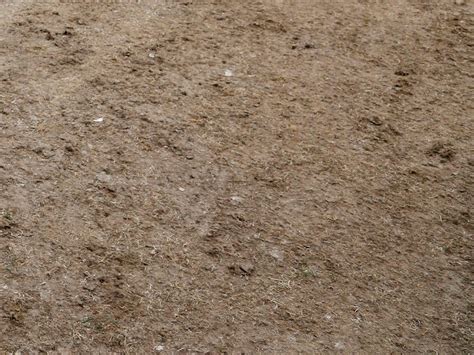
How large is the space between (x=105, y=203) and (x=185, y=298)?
609mm

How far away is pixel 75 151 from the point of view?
3398mm

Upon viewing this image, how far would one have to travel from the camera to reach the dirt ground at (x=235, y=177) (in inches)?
112

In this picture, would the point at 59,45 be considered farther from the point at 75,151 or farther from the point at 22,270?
the point at 22,270

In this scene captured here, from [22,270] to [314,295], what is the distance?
Result: 118 centimetres

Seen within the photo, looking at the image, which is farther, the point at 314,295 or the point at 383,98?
the point at 383,98

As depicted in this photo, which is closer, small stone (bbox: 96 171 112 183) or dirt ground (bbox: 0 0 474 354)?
dirt ground (bbox: 0 0 474 354)

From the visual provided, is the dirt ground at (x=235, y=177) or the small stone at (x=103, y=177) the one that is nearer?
the dirt ground at (x=235, y=177)

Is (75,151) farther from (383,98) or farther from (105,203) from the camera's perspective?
(383,98)

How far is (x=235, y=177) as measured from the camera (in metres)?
3.39

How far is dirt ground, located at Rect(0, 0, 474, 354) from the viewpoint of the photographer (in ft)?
9.32

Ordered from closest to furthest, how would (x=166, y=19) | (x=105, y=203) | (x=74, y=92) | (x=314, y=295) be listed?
(x=314, y=295)
(x=105, y=203)
(x=74, y=92)
(x=166, y=19)

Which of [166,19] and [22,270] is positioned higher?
[166,19]

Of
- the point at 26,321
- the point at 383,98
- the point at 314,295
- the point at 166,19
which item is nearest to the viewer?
the point at 26,321

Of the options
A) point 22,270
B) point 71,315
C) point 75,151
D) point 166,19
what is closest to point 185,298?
point 71,315
